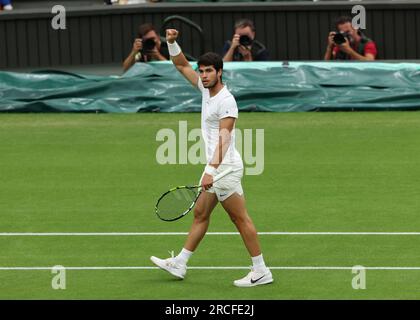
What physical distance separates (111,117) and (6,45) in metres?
4.61

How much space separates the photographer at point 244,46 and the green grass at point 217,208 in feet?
5.90

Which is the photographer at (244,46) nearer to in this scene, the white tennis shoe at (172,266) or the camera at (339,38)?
the camera at (339,38)

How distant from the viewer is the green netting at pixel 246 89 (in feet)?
82.6

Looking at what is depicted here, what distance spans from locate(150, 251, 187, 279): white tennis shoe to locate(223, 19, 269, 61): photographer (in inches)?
488

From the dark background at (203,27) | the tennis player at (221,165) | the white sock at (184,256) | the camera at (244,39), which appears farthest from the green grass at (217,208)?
the dark background at (203,27)

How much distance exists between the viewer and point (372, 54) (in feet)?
86.9

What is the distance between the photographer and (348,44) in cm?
2623

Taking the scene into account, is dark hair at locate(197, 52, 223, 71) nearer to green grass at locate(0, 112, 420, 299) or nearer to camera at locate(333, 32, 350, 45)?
green grass at locate(0, 112, 420, 299)

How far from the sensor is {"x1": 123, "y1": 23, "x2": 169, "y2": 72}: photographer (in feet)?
85.2

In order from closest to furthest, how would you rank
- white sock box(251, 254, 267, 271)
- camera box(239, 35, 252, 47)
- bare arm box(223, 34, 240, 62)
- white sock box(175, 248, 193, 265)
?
white sock box(251, 254, 267, 271) → white sock box(175, 248, 193, 265) → bare arm box(223, 34, 240, 62) → camera box(239, 35, 252, 47)

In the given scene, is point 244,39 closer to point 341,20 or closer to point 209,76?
point 341,20

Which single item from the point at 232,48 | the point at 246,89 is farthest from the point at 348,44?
the point at 246,89

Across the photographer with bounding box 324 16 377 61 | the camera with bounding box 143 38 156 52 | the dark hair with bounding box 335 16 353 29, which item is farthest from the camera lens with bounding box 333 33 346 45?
the camera with bounding box 143 38 156 52

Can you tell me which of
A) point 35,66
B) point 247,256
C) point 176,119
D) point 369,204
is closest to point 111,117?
point 176,119
